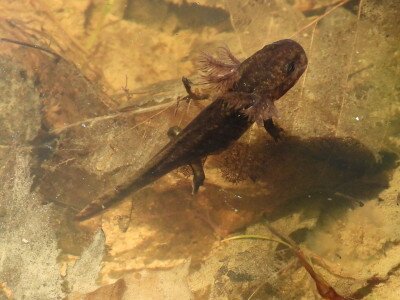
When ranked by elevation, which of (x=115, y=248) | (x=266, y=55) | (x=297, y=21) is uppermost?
(x=297, y=21)

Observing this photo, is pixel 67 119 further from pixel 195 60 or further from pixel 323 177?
pixel 323 177

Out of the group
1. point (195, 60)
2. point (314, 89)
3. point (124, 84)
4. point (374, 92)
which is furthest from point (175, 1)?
point (374, 92)

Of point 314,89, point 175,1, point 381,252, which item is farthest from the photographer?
point 175,1

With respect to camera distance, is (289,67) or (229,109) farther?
(229,109)

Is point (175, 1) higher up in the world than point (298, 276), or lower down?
higher up

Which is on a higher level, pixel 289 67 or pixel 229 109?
pixel 289 67

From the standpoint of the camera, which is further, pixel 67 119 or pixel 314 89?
pixel 67 119

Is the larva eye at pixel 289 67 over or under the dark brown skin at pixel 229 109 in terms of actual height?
over

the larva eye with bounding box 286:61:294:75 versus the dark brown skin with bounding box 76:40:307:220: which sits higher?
the larva eye with bounding box 286:61:294:75
